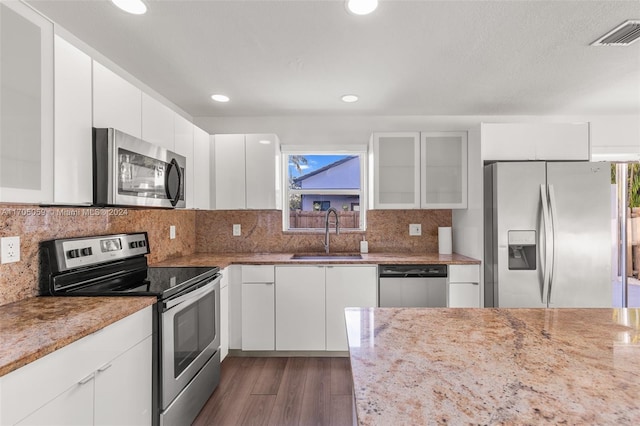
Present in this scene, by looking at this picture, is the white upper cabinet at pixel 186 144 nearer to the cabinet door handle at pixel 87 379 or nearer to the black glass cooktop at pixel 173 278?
the black glass cooktop at pixel 173 278

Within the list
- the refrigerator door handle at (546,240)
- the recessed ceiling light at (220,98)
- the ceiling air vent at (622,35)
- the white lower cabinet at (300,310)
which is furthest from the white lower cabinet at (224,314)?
the ceiling air vent at (622,35)

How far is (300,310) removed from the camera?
299cm

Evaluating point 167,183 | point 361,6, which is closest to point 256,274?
point 167,183

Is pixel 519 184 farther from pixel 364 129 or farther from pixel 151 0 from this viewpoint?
pixel 151 0

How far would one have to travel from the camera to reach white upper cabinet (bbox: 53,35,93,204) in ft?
4.56

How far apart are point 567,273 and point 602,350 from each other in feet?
6.54

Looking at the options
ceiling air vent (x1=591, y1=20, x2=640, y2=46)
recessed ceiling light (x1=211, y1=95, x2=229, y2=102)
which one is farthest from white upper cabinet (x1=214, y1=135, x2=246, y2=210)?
ceiling air vent (x1=591, y1=20, x2=640, y2=46)

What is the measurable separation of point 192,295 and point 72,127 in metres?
1.10

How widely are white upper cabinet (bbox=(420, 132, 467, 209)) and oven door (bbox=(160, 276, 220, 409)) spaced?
6.90 feet

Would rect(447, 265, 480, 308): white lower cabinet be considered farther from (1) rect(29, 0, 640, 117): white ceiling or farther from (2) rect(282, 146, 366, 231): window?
(1) rect(29, 0, 640, 117): white ceiling

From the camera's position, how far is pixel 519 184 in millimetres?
2684

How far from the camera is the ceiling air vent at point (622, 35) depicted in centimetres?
184

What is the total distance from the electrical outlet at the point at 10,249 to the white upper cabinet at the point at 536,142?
3.15m

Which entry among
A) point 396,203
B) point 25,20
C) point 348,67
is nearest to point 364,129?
point 396,203
